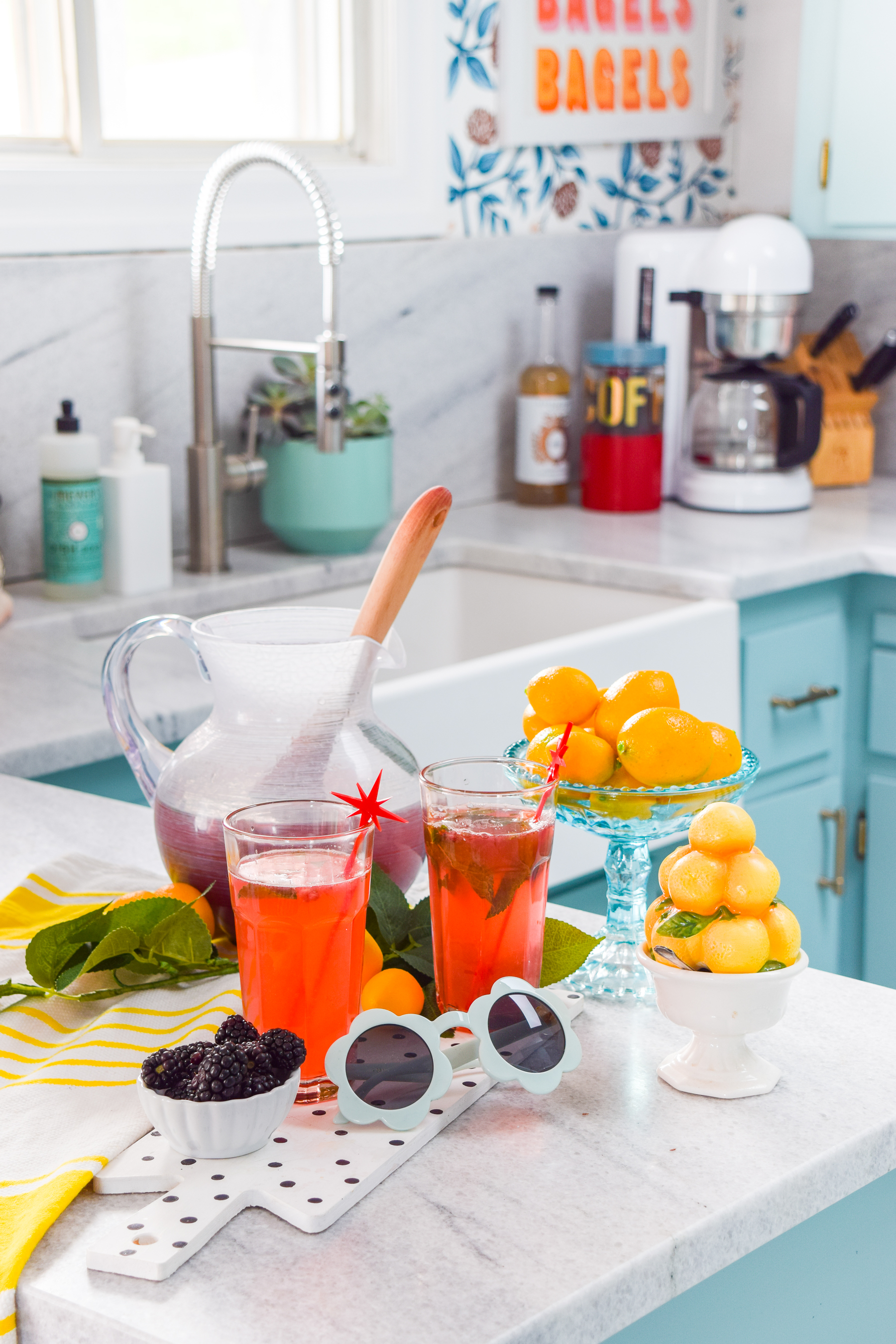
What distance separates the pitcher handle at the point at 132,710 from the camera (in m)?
0.98

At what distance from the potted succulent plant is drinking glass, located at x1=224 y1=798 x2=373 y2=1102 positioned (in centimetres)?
139

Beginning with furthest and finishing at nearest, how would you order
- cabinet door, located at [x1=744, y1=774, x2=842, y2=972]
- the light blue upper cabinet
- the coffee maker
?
1. the light blue upper cabinet
2. the coffee maker
3. cabinet door, located at [x1=744, y1=774, x2=842, y2=972]

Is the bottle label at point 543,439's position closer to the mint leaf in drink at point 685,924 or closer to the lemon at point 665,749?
the lemon at point 665,749

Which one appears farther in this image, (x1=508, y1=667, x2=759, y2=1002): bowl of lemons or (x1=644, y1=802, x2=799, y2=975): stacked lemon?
(x1=508, y1=667, x2=759, y2=1002): bowl of lemons

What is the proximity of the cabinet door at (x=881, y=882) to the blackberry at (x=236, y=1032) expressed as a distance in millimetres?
1763

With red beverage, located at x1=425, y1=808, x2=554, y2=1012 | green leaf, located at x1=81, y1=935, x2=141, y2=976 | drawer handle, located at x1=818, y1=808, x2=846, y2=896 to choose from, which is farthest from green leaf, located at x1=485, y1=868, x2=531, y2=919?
drawer handle, located at x1=818, y1=808, x2=846, y2=896

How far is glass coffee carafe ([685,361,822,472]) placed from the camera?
2547mm

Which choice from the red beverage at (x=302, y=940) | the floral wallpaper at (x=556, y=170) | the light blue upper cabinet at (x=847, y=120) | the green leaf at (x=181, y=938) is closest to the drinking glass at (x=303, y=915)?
the red beverage at (x=302, y=940)

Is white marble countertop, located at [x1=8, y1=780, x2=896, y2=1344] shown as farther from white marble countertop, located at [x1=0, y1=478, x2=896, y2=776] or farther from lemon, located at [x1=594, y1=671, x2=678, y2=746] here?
white marble countertop, located at [x1=0, y1=478, x2=896, y2=776]

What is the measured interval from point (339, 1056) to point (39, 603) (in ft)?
4.37

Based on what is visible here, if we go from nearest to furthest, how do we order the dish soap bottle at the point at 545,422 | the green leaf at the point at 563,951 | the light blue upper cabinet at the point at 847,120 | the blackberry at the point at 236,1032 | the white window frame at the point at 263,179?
the blackberry at the point at 236,1032
the green leaf at the point at 563,951
the white window frame at the point at 263,179
the dish soap bottle at the point at 545,422
the light blue upper cabinet at the point at 847,120

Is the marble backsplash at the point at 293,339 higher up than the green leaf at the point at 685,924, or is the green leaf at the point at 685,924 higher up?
the marble backsplash at the point at 293,339

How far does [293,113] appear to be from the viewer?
2479 millimetres

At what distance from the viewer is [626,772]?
35.1 inches
